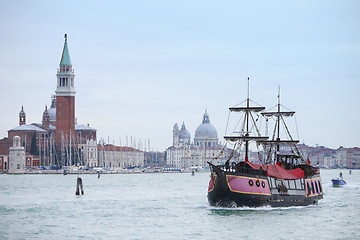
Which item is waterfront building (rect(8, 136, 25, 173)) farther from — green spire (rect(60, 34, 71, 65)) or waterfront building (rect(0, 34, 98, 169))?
green spire (rect(60, 34, 71, 65))

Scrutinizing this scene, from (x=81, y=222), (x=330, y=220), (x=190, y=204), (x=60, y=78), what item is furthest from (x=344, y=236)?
(x=60, y=78)

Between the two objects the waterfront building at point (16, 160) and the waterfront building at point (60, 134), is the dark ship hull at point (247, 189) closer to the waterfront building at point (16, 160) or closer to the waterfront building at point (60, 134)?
the waterfront building at point (16, 160)

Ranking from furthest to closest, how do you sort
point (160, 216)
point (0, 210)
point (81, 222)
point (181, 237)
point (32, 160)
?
1. point (32, 160)
2. point (0, 210)
3. point (160, 216)
4. point (81, 222)
5. point (181, 237)

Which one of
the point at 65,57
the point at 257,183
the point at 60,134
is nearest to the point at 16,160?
the point at 60,134

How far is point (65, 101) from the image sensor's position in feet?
560

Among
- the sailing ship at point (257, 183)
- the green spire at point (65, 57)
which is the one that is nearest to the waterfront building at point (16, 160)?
the green spire at point (65, 57)

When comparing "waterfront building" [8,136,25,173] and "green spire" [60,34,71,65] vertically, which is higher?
Result: "green spire" [60,34,71,65]

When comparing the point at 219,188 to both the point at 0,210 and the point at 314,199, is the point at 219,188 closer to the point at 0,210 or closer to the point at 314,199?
A: the point at 314,199

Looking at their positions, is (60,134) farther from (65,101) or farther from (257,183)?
(257,183)

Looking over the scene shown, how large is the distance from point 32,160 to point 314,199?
4378 inches

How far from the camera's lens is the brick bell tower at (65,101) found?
557 ft

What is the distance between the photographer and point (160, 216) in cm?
4666

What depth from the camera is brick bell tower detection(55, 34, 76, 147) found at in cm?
16975

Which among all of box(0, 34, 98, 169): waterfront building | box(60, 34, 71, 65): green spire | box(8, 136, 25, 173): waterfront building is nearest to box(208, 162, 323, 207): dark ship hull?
box(8, 136, 25, 173): waterfront building
